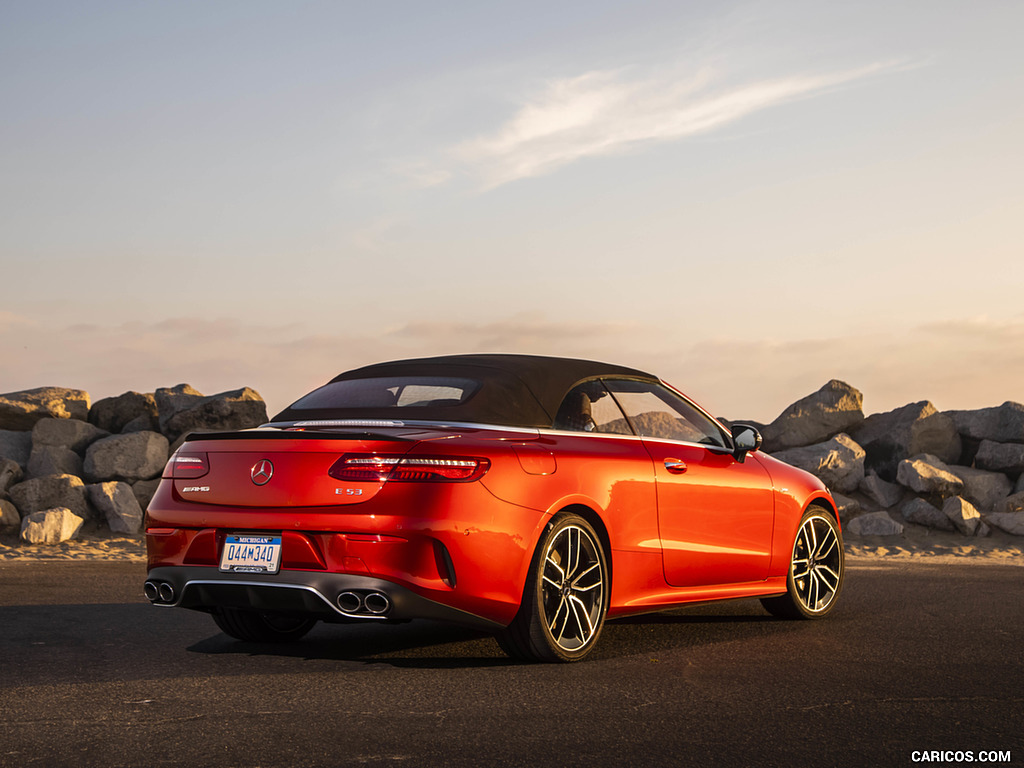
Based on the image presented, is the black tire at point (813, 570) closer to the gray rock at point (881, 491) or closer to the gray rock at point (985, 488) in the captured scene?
the gray rock at point (881, 491)

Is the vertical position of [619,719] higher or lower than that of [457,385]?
lower

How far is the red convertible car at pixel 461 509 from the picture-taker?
5562 millimetres

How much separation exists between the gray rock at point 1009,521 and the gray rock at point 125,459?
39.1 ft

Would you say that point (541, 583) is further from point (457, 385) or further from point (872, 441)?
point (872, 441)

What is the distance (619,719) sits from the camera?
4766mm

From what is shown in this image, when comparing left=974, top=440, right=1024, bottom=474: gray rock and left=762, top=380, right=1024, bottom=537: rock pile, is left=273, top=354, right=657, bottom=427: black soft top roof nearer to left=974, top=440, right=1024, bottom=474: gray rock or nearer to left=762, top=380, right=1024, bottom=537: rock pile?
left=762, top=380, right=1024, bottom=537: rock pile

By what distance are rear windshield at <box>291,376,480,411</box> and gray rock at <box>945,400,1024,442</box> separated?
1468 cm

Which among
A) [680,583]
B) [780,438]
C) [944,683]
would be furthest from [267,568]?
[780,438]

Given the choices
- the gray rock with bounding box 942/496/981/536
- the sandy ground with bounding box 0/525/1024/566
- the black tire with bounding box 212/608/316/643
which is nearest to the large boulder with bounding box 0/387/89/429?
the sandy ground with bounding box 0/525/1024/566

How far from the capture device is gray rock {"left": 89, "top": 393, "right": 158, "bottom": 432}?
58.2 ft

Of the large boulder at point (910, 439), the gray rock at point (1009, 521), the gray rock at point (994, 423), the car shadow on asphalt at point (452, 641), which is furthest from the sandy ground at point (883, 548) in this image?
the car shadow on asphalt at point (452, 641)

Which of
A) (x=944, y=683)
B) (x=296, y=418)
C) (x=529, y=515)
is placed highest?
(x=296, y=418)

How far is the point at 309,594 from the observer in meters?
5.53

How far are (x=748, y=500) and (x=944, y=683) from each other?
2185 millimetres
